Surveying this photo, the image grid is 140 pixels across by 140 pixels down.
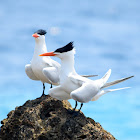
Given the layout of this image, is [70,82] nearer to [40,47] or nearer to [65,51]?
[65,51]

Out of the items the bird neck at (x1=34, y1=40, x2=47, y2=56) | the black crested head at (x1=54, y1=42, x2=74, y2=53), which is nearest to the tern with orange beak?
the black crested head at (x1=54, y1=42, x2=74, y2=53)

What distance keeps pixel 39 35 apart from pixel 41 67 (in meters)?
1.33

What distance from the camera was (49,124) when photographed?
8.69 m

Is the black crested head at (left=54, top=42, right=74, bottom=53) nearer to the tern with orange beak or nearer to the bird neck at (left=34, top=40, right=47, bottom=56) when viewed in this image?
the tern with orange beak

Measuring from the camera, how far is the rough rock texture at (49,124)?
833cm

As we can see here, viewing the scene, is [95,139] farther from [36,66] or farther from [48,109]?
[36,66]

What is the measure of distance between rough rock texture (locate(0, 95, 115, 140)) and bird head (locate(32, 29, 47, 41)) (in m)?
2.57

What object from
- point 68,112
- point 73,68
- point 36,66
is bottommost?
point 68,112

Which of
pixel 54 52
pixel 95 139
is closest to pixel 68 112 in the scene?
pixel 95 139

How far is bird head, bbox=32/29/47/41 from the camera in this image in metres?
11.0

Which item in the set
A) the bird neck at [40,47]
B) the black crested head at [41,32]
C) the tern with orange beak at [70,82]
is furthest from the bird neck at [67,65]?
the black crested head at [41,32]

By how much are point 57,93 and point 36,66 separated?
1.88 metres

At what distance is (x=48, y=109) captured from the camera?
9.25 m

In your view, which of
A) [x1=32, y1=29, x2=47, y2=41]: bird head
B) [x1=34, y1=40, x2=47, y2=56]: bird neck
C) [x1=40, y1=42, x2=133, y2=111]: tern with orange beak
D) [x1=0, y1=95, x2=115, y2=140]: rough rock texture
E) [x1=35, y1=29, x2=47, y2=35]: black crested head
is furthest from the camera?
[x1=35, y1=29, x2=47, y2=35]: black crested head
